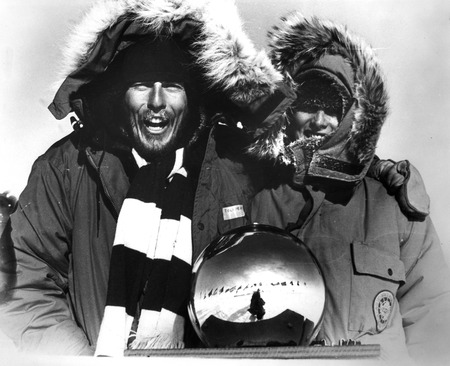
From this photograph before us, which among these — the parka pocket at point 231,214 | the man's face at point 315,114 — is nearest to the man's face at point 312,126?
the man's face at point 315,114

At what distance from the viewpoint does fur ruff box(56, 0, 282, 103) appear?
2762 millimetres

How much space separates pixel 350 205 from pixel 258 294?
536 millimetres

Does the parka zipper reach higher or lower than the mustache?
lower

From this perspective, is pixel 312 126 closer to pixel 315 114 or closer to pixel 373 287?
pixel 315 114

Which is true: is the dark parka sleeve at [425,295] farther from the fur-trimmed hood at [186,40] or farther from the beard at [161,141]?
the beard at [161,141]

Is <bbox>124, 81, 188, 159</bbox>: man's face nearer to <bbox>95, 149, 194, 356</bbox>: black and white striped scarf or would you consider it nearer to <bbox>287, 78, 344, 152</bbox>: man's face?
<bbox>95, 149, 194, 356</bbox>: black and white striped scarf

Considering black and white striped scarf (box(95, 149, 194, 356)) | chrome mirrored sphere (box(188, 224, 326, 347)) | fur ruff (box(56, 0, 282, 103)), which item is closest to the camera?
chrome mirrored sphere (box(188, 224, 326, 347))

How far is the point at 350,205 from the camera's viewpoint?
9.21ft

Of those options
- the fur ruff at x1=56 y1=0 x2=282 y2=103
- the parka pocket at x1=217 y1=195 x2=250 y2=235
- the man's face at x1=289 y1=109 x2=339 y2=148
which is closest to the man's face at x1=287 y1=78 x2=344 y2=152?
the man's face at x1=289 y1=109 x2=339 y2=148

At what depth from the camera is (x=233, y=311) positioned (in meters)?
2.45

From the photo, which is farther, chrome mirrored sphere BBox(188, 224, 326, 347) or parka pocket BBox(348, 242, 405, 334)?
parka pocket BBox(348, 242, 405, 334)

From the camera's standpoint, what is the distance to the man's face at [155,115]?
9.21ft

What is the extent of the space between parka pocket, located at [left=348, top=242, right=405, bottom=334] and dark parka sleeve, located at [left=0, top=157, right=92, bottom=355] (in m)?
0.83

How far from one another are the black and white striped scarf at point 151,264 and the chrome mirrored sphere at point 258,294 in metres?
0.16
